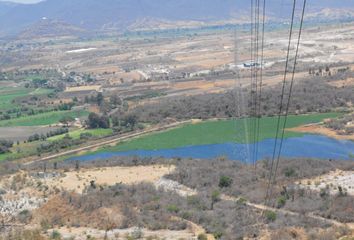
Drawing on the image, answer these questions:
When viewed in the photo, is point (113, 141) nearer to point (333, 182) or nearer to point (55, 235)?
point (333, 182)

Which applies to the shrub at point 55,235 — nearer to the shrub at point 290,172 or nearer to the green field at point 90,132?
the shrub at point 290,172

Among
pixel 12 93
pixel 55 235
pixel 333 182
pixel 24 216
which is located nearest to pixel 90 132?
pixel 24 216

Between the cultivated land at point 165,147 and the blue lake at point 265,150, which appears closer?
the cultivated land at point 165,147

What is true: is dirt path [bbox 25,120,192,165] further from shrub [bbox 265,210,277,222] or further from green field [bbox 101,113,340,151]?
shrub [bbox 265,210,277,222]

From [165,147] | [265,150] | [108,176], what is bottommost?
[165,147]

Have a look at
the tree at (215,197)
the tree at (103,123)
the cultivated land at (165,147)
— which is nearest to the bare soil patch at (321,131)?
the cultivated land at (165,147)

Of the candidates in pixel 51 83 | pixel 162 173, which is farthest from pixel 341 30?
pixel 162 173
